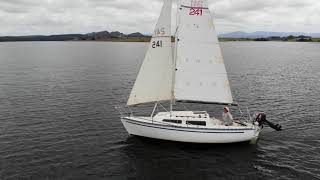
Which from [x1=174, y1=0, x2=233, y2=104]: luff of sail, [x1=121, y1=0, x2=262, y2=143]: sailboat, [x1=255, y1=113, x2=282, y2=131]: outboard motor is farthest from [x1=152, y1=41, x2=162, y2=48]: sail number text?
[x1=255, y1=113, x2=282, y2=131]: outboard motor

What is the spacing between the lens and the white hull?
34.9 metres

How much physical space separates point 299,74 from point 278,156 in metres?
61.6

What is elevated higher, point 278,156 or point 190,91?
point 190,91

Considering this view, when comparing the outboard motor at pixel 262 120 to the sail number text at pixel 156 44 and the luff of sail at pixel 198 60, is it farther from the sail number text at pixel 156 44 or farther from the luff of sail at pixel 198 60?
the sail number text at pixel 156 44

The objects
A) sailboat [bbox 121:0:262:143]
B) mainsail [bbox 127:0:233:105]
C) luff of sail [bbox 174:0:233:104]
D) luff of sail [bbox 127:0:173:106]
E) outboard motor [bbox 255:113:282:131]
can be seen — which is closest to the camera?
luff of sail [bbox 174:0:233:104]

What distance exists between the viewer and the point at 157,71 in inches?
1417

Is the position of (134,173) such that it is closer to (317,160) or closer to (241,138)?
(241,138)

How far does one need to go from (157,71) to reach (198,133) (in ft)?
24.6

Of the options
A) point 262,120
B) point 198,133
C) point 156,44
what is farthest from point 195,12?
point 262,120

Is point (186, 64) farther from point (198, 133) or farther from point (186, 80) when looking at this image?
point (198, 133)

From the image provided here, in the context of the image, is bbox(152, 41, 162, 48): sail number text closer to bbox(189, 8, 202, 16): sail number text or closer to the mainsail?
the mainsail

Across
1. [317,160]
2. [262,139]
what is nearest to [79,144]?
[262,139]

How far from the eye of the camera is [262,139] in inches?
1496

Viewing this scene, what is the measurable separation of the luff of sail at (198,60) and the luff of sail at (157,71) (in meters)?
0.97
